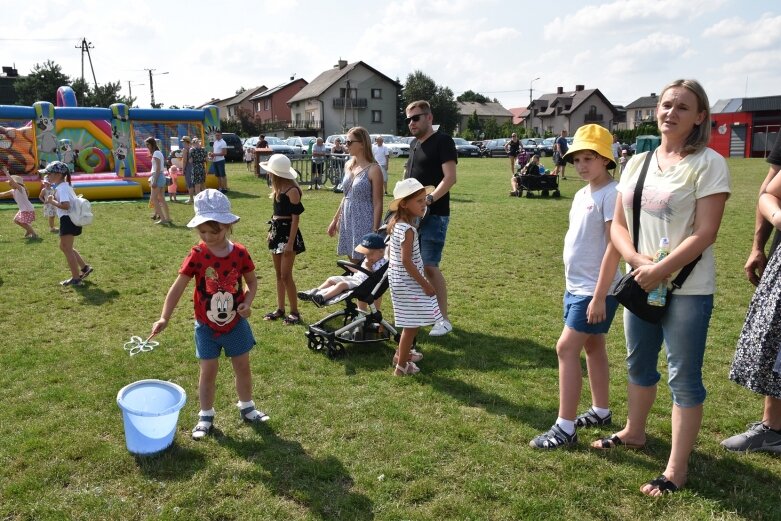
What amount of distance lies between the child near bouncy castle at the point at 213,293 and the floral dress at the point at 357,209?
205cm

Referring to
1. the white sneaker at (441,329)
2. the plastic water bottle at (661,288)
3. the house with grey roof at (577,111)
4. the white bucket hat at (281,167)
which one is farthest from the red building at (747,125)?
the plastic water bottle at (661,288)

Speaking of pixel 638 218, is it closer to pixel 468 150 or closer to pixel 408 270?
pixel 408 270

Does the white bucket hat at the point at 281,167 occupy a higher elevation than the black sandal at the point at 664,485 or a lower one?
higher

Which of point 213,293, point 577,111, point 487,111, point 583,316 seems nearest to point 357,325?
point 213,293

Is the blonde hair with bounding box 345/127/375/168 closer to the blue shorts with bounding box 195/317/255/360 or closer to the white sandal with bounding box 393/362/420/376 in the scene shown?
the white sandal with bounding box 393/362/420/376

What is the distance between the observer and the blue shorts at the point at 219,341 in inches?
155

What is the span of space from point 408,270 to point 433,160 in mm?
1359

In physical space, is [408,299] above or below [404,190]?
below

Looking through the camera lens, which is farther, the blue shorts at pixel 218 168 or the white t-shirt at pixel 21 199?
the blue shorts at pixel 218 168

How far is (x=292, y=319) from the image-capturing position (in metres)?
6.32

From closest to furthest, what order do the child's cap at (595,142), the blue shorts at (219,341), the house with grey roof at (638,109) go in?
1. the child's cap at (595,142)
2. the blue shorts at (219,341)
3. the house with grey roof at (638,109)

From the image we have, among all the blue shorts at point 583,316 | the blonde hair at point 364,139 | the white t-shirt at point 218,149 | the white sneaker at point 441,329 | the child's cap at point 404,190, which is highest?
the white t-shirt at point 218,149

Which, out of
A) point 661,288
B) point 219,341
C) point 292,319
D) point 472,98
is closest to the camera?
point 661,288

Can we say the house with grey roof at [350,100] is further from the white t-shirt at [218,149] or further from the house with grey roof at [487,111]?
the white t-shirt at [218,149]
